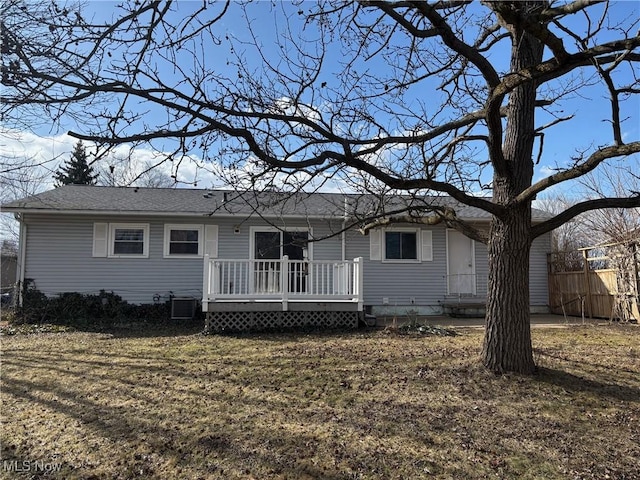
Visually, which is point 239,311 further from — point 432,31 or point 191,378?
point 432,31

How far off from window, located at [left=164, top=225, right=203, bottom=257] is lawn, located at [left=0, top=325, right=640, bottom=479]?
5.39m

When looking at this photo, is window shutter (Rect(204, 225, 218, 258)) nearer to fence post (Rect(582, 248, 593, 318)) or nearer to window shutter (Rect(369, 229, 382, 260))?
window shutter (Rect(369, 229, 382, 260))

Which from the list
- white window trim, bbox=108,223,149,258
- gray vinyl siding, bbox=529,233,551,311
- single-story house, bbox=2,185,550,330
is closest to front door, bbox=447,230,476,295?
single-story house, bbox=2,185,550,330

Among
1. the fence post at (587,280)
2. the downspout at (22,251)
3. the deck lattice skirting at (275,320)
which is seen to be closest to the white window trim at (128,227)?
the downspout at (22,251)

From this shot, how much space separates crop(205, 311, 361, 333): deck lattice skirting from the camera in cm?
896

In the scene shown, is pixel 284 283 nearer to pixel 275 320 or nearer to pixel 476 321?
pixel 275 320

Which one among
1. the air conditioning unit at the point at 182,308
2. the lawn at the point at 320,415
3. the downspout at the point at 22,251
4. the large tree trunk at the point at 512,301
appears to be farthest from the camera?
the downspout at the point at 22,251

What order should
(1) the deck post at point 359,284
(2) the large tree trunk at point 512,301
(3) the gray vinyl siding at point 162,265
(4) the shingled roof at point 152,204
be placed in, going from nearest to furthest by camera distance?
(2) the large tree trunk at point 512,301 → (1) the deck post at point 359,284 → (4) the shingled roof at point 152,204 → (3) the gray vinyl siding at point 162,265

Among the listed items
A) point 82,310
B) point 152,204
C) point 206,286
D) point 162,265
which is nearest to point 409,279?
point 206,286

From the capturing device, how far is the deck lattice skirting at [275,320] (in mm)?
8961

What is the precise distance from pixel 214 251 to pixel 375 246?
15.1 ft

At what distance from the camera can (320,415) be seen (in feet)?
13.1

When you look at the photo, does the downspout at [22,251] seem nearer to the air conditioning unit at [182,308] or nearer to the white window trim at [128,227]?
the white window trim at [128,227]

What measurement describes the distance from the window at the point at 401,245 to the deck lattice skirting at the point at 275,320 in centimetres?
359
